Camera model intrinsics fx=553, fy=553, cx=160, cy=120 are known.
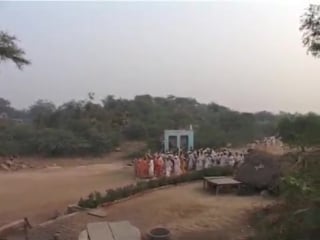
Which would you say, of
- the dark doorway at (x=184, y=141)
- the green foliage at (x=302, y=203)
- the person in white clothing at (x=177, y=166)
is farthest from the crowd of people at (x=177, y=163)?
the green foliage at (x=302, y=203)

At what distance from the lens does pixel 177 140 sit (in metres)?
25.9

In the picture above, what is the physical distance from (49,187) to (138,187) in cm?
526

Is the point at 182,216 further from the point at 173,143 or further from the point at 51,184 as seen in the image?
the point at 173,143

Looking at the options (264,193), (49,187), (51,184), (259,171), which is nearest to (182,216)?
(264,193)

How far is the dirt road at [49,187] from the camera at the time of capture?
1446 cm

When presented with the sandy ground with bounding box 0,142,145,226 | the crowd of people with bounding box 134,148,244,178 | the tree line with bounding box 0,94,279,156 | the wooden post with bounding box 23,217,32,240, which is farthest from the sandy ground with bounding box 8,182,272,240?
the tree line with bounding box 0,94,279,156

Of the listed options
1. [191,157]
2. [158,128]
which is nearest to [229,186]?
[191,157]

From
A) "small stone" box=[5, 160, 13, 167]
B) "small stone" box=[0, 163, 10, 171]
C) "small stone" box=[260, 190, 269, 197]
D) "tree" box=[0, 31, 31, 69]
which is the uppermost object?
"tree" box=[0, 31, 31, 69]

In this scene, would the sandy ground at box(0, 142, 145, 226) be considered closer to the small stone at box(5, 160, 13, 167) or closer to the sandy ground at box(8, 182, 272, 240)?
the small stone at box(5, 160, 13, 167)

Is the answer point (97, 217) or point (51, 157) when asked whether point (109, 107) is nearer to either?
point (51, 157)

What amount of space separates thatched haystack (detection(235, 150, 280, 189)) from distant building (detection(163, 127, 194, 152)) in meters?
11.4

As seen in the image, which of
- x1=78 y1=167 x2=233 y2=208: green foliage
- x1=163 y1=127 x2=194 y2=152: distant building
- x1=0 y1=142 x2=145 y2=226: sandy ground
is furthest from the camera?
x1=163 y1=127 x2=194 y2=152: distant building

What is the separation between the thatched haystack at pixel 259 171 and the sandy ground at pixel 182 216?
55 centimetres

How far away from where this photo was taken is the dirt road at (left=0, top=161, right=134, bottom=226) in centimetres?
1446
